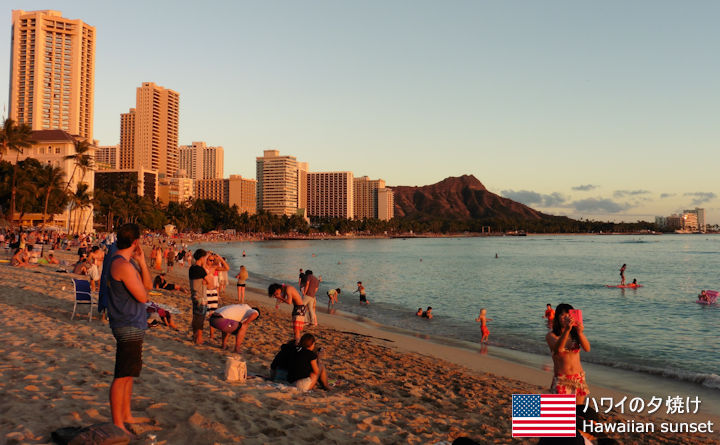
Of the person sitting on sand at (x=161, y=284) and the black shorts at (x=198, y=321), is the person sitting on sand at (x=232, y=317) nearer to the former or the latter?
the black shorts at (x=198, y=321)

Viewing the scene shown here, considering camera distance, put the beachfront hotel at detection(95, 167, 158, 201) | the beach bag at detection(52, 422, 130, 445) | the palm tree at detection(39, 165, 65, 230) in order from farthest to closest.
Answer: the beachfront hotel at detection(95, 167, 158, 201), the palm tree at detection(39, 165, 65, 230), the beach bag at detection(52, 422, 130, 445)

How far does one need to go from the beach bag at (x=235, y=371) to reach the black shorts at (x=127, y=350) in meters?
2.58

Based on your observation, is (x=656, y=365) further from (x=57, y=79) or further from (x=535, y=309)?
(x=57, y=79)

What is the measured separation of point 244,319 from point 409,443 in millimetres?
4249

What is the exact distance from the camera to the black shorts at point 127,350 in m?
4.17

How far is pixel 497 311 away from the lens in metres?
23.8

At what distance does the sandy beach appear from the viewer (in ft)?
15.9

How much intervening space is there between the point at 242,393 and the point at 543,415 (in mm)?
3799

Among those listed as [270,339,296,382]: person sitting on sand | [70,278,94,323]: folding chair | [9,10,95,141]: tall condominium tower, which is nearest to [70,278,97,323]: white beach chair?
[70,278,94,323]: folding chair

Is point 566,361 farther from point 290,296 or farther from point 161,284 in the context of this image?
point 161,284

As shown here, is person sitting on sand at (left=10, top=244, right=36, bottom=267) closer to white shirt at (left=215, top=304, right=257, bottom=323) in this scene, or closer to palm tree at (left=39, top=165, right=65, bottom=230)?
white shirt at (left=215, top=304, right=257, bottom=323)

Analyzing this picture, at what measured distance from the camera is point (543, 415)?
14.8 feet

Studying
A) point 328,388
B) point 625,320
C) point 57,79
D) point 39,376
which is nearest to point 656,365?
point 625,320

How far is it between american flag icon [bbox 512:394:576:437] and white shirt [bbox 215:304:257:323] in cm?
517
